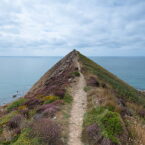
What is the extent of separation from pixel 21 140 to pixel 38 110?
5.29 m

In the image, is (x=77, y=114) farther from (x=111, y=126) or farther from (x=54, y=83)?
(x=54, y=83)

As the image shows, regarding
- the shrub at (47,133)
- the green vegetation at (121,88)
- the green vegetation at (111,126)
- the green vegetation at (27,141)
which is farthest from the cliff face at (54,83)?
the green vegetation at (27,141)

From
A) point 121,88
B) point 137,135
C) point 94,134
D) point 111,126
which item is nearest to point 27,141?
point 94,134

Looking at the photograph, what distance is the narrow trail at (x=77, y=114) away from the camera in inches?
316

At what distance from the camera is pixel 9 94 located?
51406mm

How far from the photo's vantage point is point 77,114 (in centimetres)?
1159

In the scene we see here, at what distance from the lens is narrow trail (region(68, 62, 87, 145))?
26.3ft

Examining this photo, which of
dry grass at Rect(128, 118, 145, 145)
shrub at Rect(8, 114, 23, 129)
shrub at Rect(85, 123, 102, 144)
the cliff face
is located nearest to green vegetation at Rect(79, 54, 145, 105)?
the cliff face

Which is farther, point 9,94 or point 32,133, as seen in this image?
point 9,94

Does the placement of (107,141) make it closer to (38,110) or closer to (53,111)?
(53,111)

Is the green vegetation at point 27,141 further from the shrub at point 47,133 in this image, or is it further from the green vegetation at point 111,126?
the green vegetation at point 111,126

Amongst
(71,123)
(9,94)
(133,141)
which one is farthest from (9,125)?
(9,94)

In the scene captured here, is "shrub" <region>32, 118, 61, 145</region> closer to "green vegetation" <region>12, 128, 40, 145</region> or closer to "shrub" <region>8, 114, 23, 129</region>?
"green vegetation" <region>12, 128, 40, 145</region>

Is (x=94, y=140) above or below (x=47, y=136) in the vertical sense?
below
